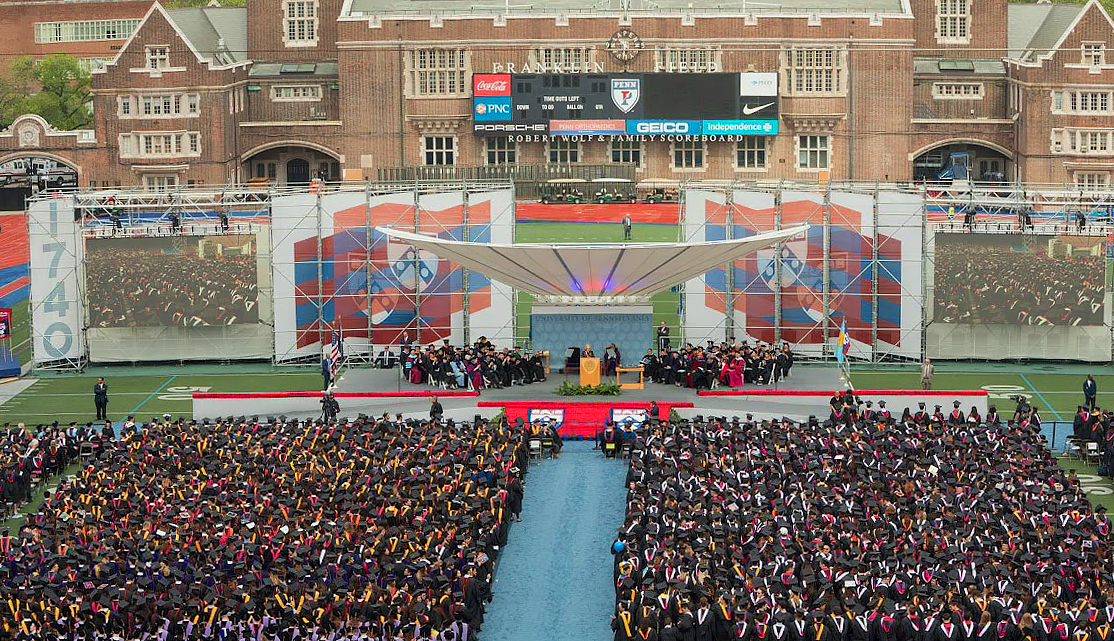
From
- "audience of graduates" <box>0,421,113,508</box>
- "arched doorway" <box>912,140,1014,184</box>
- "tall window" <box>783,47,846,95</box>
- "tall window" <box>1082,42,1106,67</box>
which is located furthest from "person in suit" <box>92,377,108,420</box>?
"tall window" <box>1082,42,1106,67</box>

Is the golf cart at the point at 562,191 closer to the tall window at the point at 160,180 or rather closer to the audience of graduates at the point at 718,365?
the tall window at the point at 160,180

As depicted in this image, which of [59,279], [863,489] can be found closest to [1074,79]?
[59,279]

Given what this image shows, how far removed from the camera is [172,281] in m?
55.2

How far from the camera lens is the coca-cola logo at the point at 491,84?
8838 centimetres

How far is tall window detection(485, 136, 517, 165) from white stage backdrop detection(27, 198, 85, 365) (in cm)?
3662

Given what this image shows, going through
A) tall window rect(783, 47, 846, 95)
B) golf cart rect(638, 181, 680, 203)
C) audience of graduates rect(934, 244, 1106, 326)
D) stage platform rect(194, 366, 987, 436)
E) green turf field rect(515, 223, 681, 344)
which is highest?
tall window rect(783, 47, 846, 95)

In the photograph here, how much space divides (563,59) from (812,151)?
1217cm

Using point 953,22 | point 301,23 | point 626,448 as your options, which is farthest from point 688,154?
point 626,448

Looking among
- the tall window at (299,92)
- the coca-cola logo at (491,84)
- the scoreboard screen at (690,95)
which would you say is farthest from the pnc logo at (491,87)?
the tall window at (299,92)

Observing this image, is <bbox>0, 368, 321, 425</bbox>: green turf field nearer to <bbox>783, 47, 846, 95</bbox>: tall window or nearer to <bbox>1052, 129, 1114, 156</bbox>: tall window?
<bbox>783, 47, 846, 95</bbox>: tall window

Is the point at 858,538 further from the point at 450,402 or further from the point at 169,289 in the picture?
the point at 169,289

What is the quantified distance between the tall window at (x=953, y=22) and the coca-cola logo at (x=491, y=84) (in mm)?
20726

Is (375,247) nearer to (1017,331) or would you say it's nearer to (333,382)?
(333,382)

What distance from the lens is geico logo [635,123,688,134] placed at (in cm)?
8781
